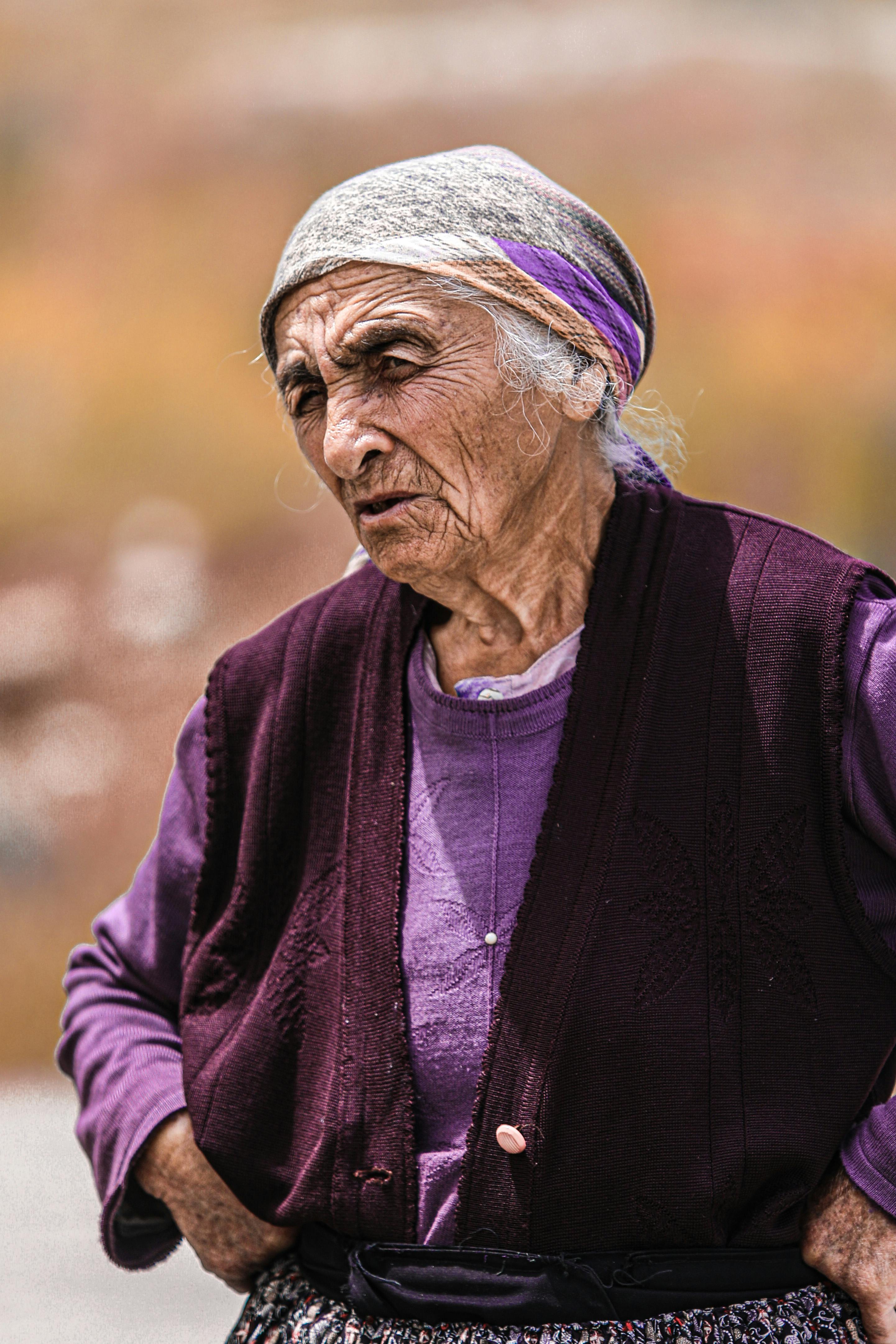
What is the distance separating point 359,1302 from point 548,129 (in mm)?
4566

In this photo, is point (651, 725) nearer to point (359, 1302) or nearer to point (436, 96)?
point (359, 1302)

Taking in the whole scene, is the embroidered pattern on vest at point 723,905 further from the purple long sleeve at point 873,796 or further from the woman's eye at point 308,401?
the woman's eye at point 308,401

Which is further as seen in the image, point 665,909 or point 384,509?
point 384,509

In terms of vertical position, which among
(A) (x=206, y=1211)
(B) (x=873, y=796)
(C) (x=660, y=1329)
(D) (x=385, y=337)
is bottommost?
(A) (x=206, y=1211)

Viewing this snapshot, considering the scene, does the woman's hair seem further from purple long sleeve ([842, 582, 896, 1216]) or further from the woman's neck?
purple long sleeve ([842, 582, 896, 1216])

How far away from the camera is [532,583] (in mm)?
1666

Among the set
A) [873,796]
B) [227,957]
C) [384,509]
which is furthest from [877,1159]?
[384,509]

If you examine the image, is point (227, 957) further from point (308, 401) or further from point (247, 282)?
point (247, 282)

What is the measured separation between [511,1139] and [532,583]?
2.36 feet

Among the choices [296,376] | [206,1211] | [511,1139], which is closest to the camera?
[511,1139]

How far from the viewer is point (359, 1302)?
1.51m

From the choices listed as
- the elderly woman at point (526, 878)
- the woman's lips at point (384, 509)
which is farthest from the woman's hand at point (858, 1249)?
the woman's lips at point (384, 509)

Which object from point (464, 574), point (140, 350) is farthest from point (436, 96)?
point (464, 574)

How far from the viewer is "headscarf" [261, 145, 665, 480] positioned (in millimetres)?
1512
